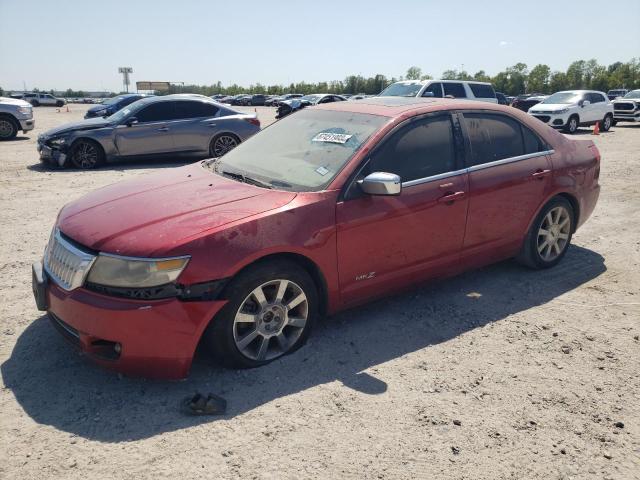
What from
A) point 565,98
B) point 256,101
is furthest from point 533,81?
point 565,98

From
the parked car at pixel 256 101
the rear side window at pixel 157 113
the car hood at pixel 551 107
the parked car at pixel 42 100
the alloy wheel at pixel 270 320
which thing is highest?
the parked car at pixel 256 101

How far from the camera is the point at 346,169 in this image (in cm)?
352

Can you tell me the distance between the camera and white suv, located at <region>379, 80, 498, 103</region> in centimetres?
1512

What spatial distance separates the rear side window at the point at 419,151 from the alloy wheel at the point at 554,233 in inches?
A: 55.2

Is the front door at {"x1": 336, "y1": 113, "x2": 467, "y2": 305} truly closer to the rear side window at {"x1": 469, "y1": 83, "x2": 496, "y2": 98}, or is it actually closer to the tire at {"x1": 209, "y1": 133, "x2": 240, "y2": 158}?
the tire at {"x1": 209, "y1": 133, "x2": 240, "y2": 158}

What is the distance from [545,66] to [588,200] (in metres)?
99.4

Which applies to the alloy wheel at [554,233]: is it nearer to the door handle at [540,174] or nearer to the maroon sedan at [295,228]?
the maroon sedan at [295,228]

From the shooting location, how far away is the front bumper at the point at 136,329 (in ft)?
9.26

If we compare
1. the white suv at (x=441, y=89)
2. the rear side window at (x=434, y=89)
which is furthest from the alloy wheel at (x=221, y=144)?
the rear side window at (x=434, y=89)

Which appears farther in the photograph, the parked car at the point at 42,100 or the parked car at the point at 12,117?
the parked car at the point at 42,100

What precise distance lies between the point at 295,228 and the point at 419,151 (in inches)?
51.1

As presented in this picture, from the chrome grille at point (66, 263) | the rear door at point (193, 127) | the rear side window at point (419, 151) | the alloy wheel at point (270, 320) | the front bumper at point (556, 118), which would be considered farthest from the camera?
the front bumper at point (556, 118)

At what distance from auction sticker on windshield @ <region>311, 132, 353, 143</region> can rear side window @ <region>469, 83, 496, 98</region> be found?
1374 cm

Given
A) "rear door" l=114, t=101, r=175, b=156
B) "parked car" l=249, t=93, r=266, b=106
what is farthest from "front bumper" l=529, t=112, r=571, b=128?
"parked car" l=249, t=93, r=266, b=106
